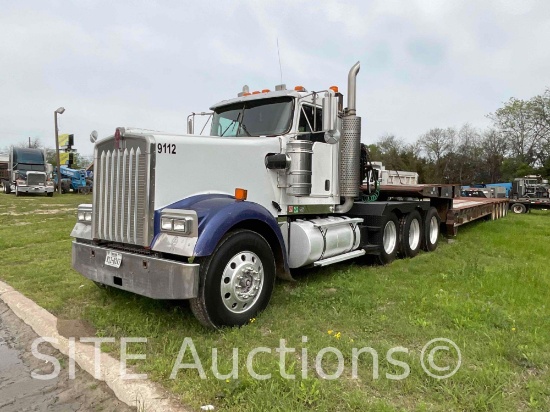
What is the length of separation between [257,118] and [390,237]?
10.6 feet

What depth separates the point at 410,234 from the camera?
7707 mm

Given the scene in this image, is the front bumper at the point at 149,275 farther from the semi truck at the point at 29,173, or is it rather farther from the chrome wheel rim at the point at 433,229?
the semi truck at the point at 29,173

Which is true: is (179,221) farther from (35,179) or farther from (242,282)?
(35,179)

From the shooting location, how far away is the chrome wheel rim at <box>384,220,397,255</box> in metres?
6.99

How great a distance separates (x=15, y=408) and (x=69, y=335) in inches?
41.8

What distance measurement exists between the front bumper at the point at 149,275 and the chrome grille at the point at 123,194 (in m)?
0.19

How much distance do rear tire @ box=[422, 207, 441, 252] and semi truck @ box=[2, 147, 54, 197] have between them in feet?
89.0

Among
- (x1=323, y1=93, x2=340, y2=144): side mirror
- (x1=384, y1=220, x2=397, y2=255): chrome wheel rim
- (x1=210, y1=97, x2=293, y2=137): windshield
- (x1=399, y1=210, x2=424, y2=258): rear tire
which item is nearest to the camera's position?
(x1=323, y1=93, x2=340, y2=144): side mirror

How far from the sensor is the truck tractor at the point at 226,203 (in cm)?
361

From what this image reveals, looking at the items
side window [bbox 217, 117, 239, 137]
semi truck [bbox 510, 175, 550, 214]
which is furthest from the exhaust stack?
semi truck [bbox 510, 175, 550, 214]

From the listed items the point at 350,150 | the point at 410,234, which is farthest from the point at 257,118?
the point at 410,234

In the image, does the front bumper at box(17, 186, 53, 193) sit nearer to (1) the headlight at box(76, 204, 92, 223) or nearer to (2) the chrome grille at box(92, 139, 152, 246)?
(1) the headlight at box(76, 204, 92, 223)

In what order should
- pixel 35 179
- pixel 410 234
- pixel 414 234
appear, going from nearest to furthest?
pixel 410 234 < pixel 414 234 < pixel 35 179

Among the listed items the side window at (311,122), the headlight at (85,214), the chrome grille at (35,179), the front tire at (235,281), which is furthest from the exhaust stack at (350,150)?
the chrome grille at (35,179)
